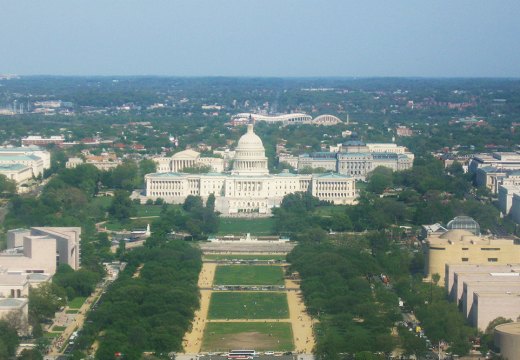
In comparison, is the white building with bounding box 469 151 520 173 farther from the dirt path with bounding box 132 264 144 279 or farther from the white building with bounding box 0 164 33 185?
the dirt path with bounding box 132 264 144 279

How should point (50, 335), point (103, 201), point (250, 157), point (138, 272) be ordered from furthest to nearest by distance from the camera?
point (250, 157) < point (103, 201) < point (138, 272) < point (50, 335)

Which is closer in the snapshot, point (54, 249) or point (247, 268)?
point (54, 249)

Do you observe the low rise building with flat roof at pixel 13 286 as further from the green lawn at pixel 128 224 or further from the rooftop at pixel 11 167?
the rooftop at pixel 11 167

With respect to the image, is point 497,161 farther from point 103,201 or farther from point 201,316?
point 201,316

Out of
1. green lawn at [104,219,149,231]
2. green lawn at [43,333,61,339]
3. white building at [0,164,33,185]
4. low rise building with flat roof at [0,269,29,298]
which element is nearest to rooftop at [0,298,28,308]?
green lawn at [43,333,61,339]

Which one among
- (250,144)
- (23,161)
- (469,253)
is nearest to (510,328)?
(469,253)

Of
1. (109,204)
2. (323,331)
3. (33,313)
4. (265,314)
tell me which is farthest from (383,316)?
(109,204)

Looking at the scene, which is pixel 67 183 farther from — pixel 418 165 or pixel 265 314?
pixel 265 314
